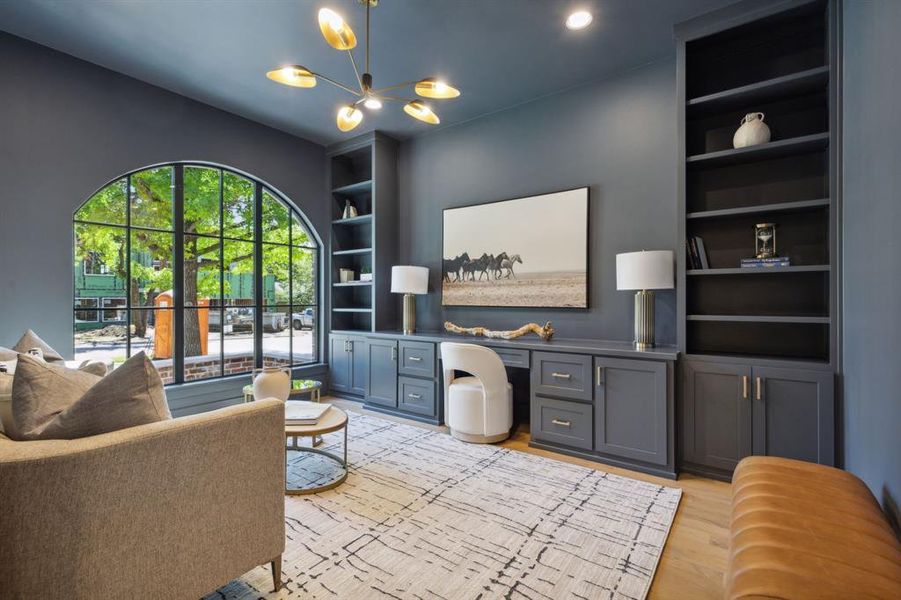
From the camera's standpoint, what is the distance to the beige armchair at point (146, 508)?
3.68 ft

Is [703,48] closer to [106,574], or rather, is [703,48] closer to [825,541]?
[825,541]

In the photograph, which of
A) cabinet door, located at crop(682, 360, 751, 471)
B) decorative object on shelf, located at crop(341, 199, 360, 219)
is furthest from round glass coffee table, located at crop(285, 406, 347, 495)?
decorative object on shelf, located at crop(341, 199, 360, 219)

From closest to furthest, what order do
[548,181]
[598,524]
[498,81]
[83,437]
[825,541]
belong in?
[825,541], [83,437], [598,524], [498,81], [548,181]

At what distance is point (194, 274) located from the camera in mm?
4082

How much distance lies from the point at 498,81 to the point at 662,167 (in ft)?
5.02

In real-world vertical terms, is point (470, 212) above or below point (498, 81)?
below

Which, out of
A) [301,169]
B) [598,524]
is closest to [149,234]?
[301,169]

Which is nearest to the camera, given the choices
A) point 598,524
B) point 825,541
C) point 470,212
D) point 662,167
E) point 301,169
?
point 825,541

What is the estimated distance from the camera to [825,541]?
3.84ft

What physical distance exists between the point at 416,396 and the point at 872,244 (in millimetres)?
3306

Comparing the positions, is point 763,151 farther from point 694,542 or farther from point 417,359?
point 417,359

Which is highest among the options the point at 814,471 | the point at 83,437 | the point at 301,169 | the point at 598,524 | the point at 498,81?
the point at 498,81

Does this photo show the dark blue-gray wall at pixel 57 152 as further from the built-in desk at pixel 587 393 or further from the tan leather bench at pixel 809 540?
the tan leather bench at pixel 809 540

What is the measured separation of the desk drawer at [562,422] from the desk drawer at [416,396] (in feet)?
3.43
